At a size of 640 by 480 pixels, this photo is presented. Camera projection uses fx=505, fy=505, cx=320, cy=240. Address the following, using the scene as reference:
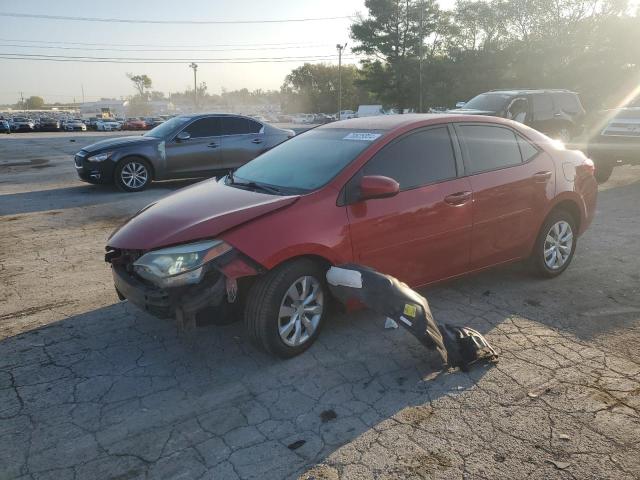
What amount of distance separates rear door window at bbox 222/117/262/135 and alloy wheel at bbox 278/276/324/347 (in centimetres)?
789

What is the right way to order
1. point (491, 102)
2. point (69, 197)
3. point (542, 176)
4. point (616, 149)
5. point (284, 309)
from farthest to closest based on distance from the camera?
point (491, 102) → point (616, 149) → point (69, 197) → point (542, 176) → point (284, 309)

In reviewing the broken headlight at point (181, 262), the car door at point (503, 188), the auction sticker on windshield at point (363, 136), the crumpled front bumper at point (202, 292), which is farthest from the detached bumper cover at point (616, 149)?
the broken headlight at point (181, 262)

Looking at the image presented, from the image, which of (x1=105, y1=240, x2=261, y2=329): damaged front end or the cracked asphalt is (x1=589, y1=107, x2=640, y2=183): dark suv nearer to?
the cracked asphalt

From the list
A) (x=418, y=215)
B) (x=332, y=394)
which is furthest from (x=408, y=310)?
(x=418, y=215)

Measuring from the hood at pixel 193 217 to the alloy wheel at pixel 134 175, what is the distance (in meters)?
6.60

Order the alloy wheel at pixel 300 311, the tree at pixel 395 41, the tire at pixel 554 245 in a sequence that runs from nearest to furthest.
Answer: the alloy wheel at pixel 300 311 < the tire at pixel 554 245 < the tree at pixel 395 41

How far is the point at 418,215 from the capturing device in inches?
154

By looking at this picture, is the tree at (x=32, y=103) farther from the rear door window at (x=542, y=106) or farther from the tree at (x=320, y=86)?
the rear door window at (x=542, y=106)

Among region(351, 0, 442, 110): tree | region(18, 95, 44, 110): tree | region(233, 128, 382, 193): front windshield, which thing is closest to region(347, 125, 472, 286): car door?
region(233, 128, 382, 193): front windshield

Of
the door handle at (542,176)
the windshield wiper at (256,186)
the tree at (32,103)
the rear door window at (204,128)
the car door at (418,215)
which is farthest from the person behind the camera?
the tree at (32,103)

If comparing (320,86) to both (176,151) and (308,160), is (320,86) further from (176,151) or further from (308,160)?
(308,160)

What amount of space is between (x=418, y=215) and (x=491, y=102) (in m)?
10.5

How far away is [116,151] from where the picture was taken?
9914 millimetres

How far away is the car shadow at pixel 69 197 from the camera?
8.76 metres
